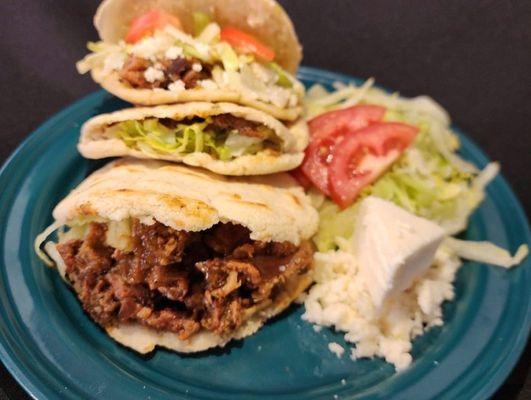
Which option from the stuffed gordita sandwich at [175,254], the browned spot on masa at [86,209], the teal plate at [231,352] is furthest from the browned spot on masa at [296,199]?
the browned spot on masa at [86,209]

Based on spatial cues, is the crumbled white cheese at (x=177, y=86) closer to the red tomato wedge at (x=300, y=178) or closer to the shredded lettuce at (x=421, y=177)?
the red tomato wedge at (x=300, y=178)

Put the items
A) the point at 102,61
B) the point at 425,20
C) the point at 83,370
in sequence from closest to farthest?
the point at 83,370, the point at 102,61, the point at 425,20

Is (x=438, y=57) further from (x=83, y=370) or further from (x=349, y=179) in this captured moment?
(x=83, y=370)

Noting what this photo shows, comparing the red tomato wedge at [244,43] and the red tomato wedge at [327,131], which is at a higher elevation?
the red tomato wedge at [244,43]

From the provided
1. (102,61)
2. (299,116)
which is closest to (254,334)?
(299,116)

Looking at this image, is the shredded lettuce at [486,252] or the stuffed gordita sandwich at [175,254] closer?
the stuffed gordita sandwich at [175,254]

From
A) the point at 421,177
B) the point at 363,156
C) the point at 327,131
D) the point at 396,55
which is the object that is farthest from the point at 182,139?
the point at 396,55

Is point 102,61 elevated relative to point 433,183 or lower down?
elevated
